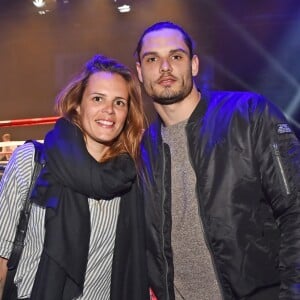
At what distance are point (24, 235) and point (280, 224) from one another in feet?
3.31

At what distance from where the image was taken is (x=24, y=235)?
5.21ft

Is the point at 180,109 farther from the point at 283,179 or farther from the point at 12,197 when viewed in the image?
the point at 12,197

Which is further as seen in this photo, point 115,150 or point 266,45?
point 266,45

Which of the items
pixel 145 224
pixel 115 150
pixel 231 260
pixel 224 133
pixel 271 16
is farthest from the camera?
pixel 271 16

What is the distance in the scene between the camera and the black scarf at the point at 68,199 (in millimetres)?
1542

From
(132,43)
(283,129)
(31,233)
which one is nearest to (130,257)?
(31,233)

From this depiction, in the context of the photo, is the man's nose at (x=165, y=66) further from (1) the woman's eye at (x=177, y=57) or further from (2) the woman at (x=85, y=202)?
(2) the woman at (x=85, y=202)

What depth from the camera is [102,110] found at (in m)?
1.75

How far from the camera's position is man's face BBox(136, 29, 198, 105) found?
5.75ft

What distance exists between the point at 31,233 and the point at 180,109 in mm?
820

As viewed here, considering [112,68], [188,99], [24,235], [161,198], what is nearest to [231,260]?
[161,198]

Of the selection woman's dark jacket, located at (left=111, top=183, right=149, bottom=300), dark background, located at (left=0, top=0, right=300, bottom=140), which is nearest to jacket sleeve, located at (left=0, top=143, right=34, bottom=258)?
woman's dark jacket, located at (left=111, top=183, right=149, bottom=300)

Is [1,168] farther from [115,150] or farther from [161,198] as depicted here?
[161,198]

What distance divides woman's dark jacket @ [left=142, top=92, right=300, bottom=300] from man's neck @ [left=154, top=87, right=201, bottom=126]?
15 cm
